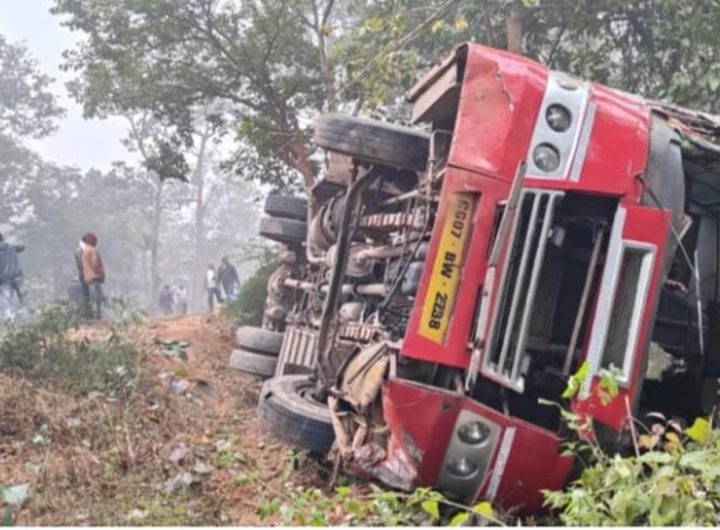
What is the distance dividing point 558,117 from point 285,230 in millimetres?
3979

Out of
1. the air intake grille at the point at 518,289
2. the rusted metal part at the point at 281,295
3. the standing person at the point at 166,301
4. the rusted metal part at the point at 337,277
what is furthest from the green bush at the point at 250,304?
the standing person at the point at 166,301

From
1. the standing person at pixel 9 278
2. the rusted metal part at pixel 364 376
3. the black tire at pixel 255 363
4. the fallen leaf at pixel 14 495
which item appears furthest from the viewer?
the standing person at pixel 9 278

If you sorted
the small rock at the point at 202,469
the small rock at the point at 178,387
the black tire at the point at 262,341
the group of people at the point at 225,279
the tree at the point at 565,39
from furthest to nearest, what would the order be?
the group of people at the point at 225,279 → the tree at the point at 565,39 → the black tire at the point at 262,341 → the small rock at the point at 178,387 → the small rock at the point at 202,469

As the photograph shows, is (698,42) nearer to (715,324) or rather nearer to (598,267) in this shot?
(715,324)

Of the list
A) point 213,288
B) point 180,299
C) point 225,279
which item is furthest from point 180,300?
point 225,279

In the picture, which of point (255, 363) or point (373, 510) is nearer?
point (373, 510)

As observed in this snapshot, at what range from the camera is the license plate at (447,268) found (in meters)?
3.17

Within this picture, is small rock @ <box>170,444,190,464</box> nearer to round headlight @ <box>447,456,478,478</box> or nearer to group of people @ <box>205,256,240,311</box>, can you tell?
round headlight @ <box>447,456,478,478</box>

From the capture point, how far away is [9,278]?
30.6 feet

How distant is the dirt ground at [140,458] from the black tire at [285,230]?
188 centimetres

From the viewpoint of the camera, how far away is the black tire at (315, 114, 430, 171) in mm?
4387

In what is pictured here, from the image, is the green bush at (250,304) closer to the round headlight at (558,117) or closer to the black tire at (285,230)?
the black tire at (285,230)

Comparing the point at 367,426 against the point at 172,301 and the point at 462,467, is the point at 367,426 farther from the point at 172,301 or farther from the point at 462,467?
the point at 172,301

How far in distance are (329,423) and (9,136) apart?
28.1 meters
